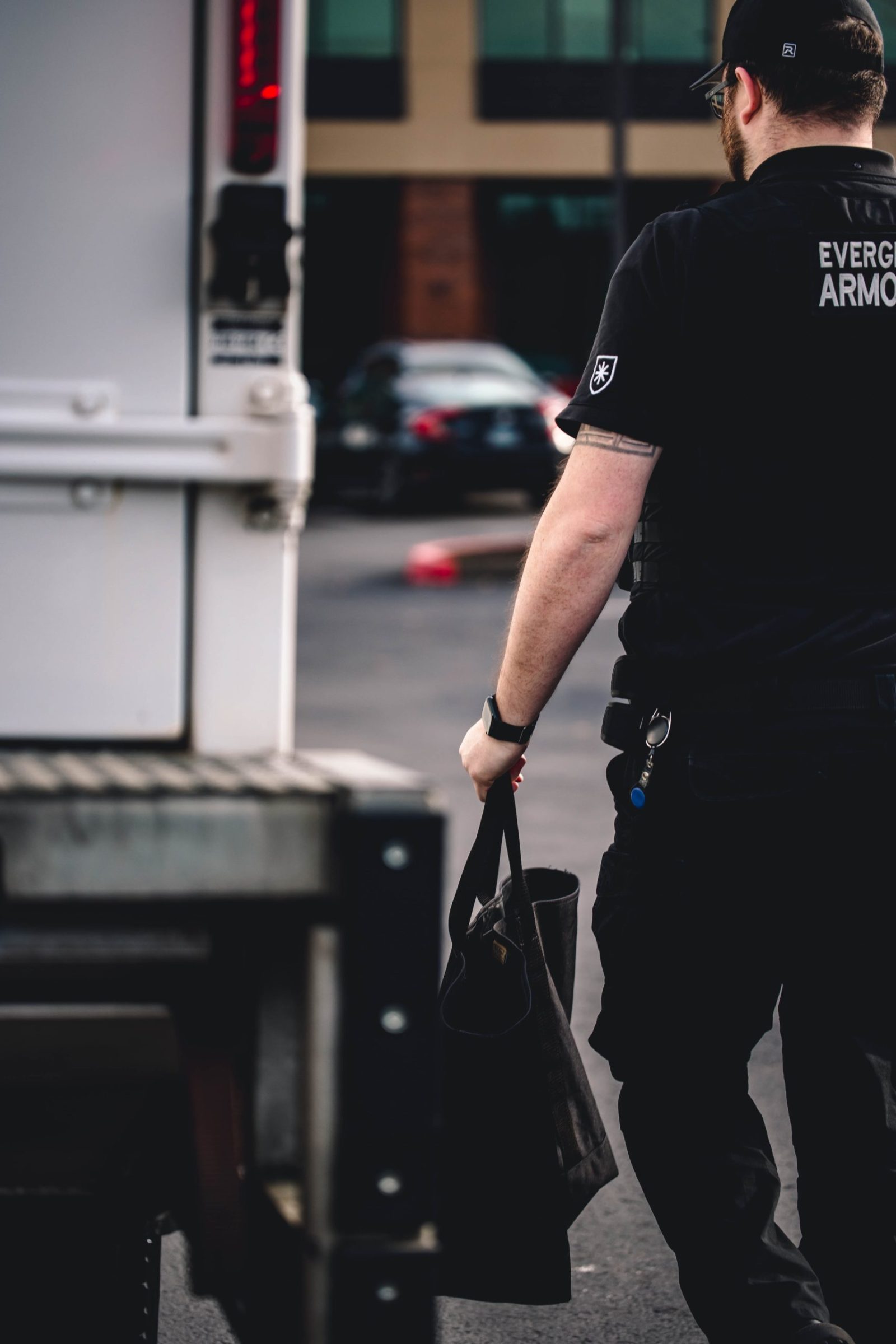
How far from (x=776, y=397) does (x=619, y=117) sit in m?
15.8

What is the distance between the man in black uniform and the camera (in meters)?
2.50

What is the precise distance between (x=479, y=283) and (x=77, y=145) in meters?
35.1

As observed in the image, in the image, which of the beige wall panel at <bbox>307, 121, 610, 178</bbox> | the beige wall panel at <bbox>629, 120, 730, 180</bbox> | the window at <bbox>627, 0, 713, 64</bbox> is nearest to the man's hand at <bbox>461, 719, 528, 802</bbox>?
the beige wall panel at <bbox>307, 121, 610, 178</bbox>

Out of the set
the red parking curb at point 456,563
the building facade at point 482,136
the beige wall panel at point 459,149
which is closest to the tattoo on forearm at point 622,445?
the red parking curb at point 456,563

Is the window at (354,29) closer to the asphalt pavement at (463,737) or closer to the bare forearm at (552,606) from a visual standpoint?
the asphalt pavement at (463,737)

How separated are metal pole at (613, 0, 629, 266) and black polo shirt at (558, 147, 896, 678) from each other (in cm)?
1493

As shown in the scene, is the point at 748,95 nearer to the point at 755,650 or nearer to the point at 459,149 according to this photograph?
the point at 755,650

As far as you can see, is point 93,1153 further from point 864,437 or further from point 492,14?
point 492,14

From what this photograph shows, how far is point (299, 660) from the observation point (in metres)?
11.3

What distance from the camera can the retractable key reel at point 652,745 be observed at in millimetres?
2611

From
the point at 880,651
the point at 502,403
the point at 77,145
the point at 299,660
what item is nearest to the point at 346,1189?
the point at 880,651

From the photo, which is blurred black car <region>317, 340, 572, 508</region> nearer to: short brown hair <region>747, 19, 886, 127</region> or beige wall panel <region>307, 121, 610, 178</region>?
beige wall panel <region>307, 121, 610, 178</region>

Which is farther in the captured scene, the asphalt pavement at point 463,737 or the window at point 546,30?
the window at point 546,30

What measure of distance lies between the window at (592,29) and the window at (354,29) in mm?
1886
